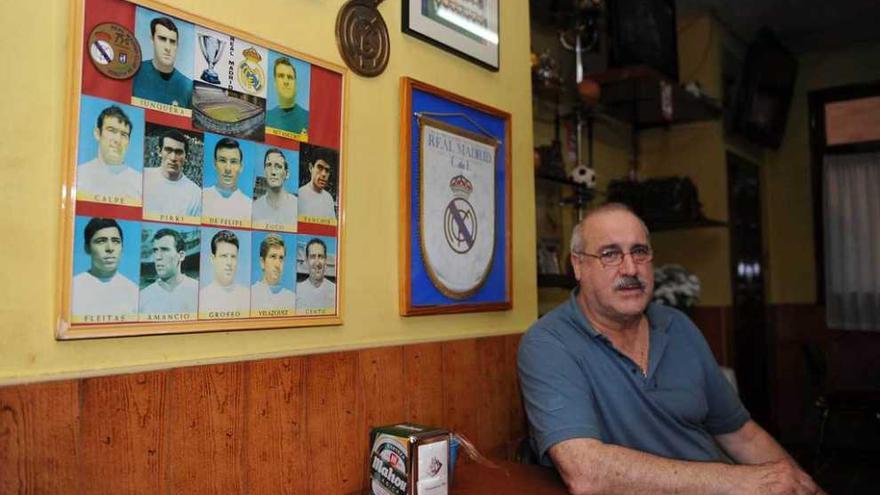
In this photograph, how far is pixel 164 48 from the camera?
1.25m

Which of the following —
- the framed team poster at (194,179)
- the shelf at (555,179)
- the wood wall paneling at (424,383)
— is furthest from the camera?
the shelf at (555,179)

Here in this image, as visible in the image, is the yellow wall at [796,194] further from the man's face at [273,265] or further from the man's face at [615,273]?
the man's face at [273,265]

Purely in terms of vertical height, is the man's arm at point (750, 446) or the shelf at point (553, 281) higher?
the shelf at point (553, 281)

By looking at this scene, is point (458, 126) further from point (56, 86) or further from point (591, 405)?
point (56, 86)

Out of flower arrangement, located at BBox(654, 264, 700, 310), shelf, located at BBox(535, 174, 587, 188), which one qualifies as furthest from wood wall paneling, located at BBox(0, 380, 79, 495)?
flower arrangement, located at BBox(654, 264, 700, 310)

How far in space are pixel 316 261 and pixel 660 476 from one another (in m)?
0.99

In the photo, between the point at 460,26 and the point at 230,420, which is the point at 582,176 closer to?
the point at 460,26

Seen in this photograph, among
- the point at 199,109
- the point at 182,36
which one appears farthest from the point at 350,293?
the point at 182,36

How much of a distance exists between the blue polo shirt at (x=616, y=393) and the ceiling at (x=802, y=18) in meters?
3.57

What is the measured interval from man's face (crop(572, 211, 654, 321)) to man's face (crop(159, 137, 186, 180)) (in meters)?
1.24

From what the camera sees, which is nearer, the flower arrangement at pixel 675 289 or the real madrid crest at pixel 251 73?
the real madrid crest at pixel 251 73

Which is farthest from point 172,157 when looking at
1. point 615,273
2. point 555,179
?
point 555,179

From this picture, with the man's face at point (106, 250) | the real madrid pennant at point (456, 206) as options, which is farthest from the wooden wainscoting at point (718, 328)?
the man's face at point (106, 250)

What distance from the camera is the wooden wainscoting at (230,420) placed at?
106 centimetres
